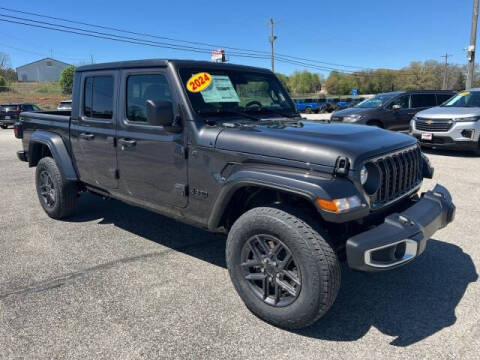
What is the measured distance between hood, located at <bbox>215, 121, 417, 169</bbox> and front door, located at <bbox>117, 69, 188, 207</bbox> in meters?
0.53

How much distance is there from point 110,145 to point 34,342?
196 centimetres

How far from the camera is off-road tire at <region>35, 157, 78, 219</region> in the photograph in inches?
184

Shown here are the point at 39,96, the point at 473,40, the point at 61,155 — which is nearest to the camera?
the point at 61,155

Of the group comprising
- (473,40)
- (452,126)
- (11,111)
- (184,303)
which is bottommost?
(184,303)

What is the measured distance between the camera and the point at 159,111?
2.94 m

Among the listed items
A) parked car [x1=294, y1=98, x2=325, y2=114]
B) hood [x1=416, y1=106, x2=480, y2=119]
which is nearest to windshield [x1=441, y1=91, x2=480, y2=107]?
hood [x1=416, y1=106, x2=480, y2=119]

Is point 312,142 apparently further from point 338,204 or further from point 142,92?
point 142,92

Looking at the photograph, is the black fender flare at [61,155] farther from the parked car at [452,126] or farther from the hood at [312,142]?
the parked car at [452,126]

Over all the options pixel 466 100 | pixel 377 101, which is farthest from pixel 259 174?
pixel 377 101

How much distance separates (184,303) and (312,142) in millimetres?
1594

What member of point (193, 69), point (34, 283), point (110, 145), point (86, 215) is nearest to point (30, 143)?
point (86, 215)

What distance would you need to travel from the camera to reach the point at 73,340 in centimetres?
255

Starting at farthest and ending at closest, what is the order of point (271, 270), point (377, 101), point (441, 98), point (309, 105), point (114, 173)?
1. point (309, 105)
2. point (441, 98)
3. point (377, 101)
4. point (114, 173)
5. point (271, 270)

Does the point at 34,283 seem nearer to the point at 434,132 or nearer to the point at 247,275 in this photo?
the point at 247,275
